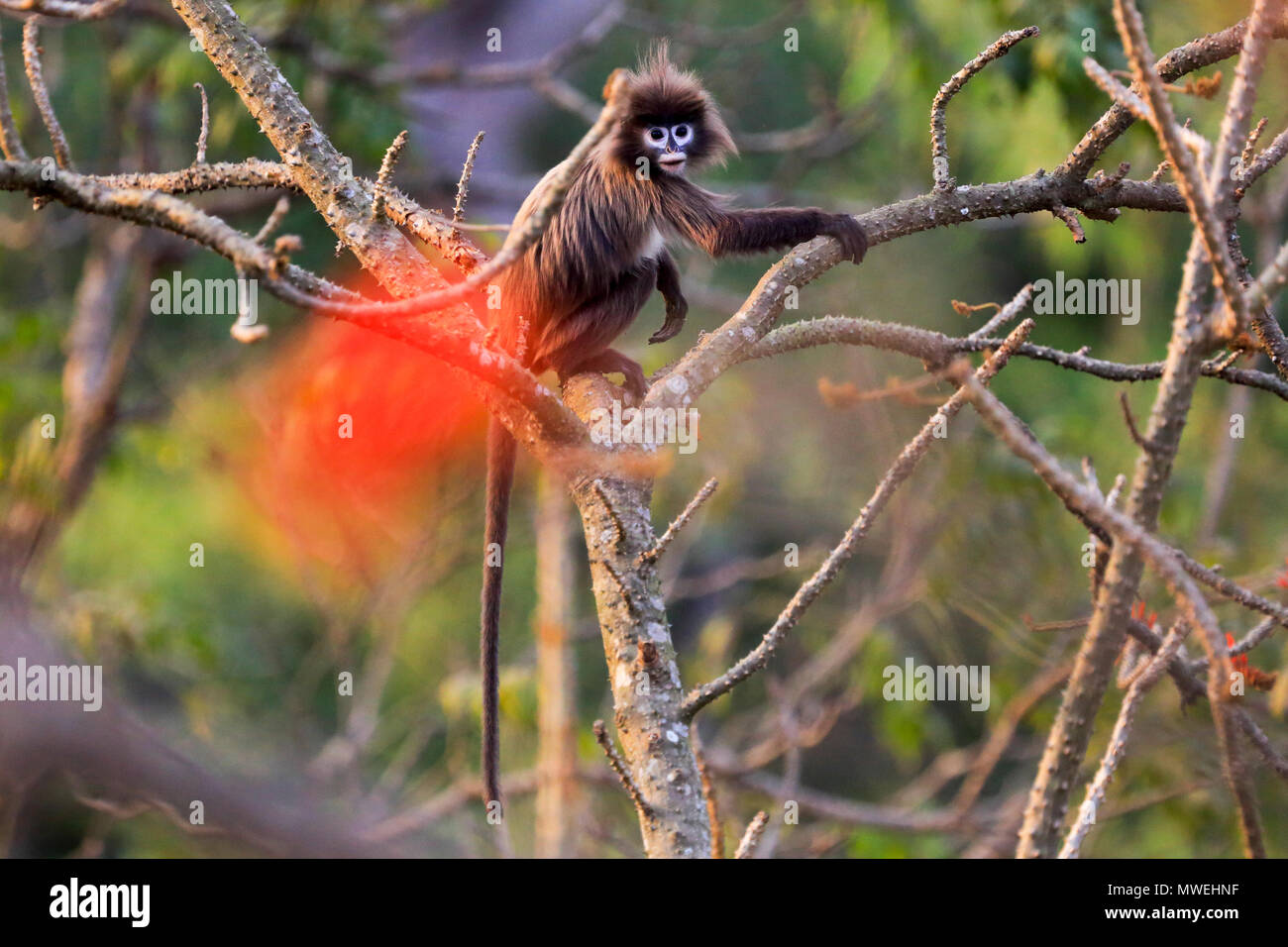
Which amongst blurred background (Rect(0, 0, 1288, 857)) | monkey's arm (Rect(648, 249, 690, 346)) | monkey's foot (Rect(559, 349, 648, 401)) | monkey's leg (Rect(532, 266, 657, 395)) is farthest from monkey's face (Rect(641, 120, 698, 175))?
blurred background (Rect(0, 0, 1288, 857))

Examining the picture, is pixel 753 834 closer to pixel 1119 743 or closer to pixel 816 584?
pixel 816 584

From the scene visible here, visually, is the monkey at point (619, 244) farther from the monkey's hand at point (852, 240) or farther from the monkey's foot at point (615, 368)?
the monkey's hand at point (852, 240)

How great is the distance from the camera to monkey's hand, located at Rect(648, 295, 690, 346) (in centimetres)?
418

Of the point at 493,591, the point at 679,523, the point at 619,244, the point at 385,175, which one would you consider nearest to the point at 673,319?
the point at 619,244

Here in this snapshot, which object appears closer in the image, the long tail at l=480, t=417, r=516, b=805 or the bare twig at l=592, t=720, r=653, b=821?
the bare twig at l=592, t=720, r=653, b=821

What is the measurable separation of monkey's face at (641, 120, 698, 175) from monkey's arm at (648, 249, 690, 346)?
0.31 metres

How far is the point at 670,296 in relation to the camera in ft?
14.2

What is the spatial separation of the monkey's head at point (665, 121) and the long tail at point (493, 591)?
127 cm

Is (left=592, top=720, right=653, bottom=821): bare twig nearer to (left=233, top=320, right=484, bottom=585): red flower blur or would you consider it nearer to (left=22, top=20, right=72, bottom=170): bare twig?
(left=22, top=20, right=72, bottom=170): bare twig

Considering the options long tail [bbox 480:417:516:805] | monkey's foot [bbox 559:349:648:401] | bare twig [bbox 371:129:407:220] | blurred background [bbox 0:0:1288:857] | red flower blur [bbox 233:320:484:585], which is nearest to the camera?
bare twig [bbox 371:129:407:220]

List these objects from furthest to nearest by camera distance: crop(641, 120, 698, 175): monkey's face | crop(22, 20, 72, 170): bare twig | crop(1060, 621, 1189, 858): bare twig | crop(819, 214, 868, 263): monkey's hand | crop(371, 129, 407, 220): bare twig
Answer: crop(641, 120, 698, 175): monkey's face < crop(819, 214, 868, 263): monkey's hand < crop(22, 20, 72, 170): bare twig < crop(371, 129, 407, 220): bare twig < crop(1060, 621, 1189, 858): bare twig

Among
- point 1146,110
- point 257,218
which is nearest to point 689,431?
point 1146,110

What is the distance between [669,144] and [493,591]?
1866 mm

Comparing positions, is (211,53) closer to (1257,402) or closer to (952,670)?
(952,670)
